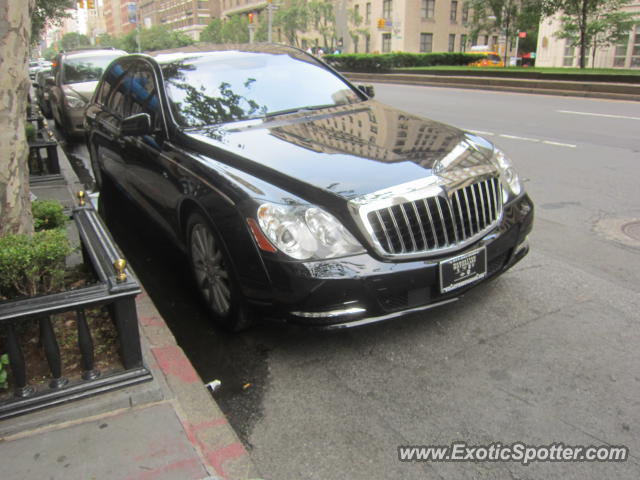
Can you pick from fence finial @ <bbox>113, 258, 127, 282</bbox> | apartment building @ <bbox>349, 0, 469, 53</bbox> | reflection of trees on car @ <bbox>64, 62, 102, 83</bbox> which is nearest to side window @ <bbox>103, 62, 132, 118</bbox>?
fence finial @ <bbox>113, 258, 127, 282</bbox>

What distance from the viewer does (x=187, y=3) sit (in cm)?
11088

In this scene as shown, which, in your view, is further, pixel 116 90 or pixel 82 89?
pixel 82 89

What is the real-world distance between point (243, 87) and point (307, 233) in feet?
6.35

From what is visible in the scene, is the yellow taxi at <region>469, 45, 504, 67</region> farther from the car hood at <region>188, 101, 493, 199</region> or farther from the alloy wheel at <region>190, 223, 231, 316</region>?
the alloy wheel at <region>190, 223, 231, 316</region>

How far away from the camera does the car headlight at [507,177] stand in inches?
147

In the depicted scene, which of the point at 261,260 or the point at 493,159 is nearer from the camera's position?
the point at 261,260

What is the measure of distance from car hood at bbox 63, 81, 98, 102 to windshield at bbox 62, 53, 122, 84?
0.30 metres

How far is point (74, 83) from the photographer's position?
1128cm

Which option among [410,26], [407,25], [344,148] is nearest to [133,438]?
[344,148]

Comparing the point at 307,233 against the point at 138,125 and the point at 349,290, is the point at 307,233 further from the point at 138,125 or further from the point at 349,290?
the point at 138,125

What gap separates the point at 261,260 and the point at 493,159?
5.77 feet

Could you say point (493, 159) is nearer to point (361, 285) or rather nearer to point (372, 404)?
point (361, 285)

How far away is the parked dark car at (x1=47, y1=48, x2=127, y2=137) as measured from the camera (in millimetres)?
10719

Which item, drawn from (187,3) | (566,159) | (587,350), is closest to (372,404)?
(587,350)
